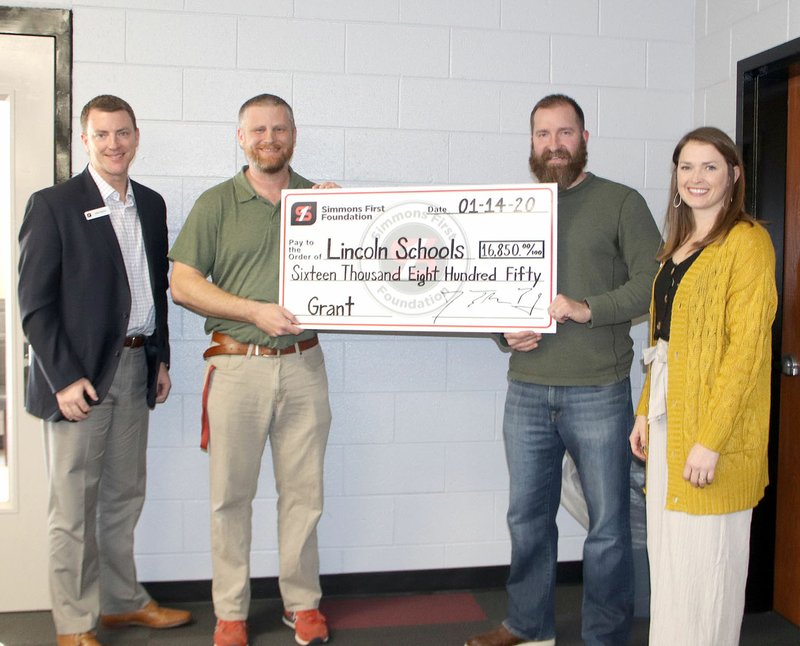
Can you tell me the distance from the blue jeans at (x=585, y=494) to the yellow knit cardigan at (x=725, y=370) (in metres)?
0.48

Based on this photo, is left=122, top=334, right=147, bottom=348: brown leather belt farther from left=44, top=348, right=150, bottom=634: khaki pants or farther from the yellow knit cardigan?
the yellow knit cardigan

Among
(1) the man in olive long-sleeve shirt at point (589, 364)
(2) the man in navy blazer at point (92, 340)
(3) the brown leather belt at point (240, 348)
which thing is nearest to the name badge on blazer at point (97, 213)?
(2) the man in navy blazer at point (92, 340)

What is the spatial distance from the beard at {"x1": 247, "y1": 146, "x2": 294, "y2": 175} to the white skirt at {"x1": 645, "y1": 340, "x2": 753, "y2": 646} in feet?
5.21

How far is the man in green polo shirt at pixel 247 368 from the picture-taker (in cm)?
265

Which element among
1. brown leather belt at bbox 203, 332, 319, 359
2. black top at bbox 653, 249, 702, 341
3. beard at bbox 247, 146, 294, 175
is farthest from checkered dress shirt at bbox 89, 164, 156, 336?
black top at bbox 653, 249, 702, 341

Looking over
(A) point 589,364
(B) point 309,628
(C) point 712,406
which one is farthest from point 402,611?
(C) point 712,406

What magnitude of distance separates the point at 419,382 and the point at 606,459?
0.99 m

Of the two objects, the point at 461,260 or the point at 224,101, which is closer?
the point at 461,260

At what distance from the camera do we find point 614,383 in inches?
98.0

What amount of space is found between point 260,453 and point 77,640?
86 centimetres

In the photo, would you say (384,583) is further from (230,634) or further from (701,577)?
(701,577)

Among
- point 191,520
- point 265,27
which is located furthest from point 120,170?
point 191,520

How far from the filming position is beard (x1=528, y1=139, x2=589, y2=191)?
2.54 m

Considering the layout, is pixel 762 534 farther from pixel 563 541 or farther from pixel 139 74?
pixel 139 74
